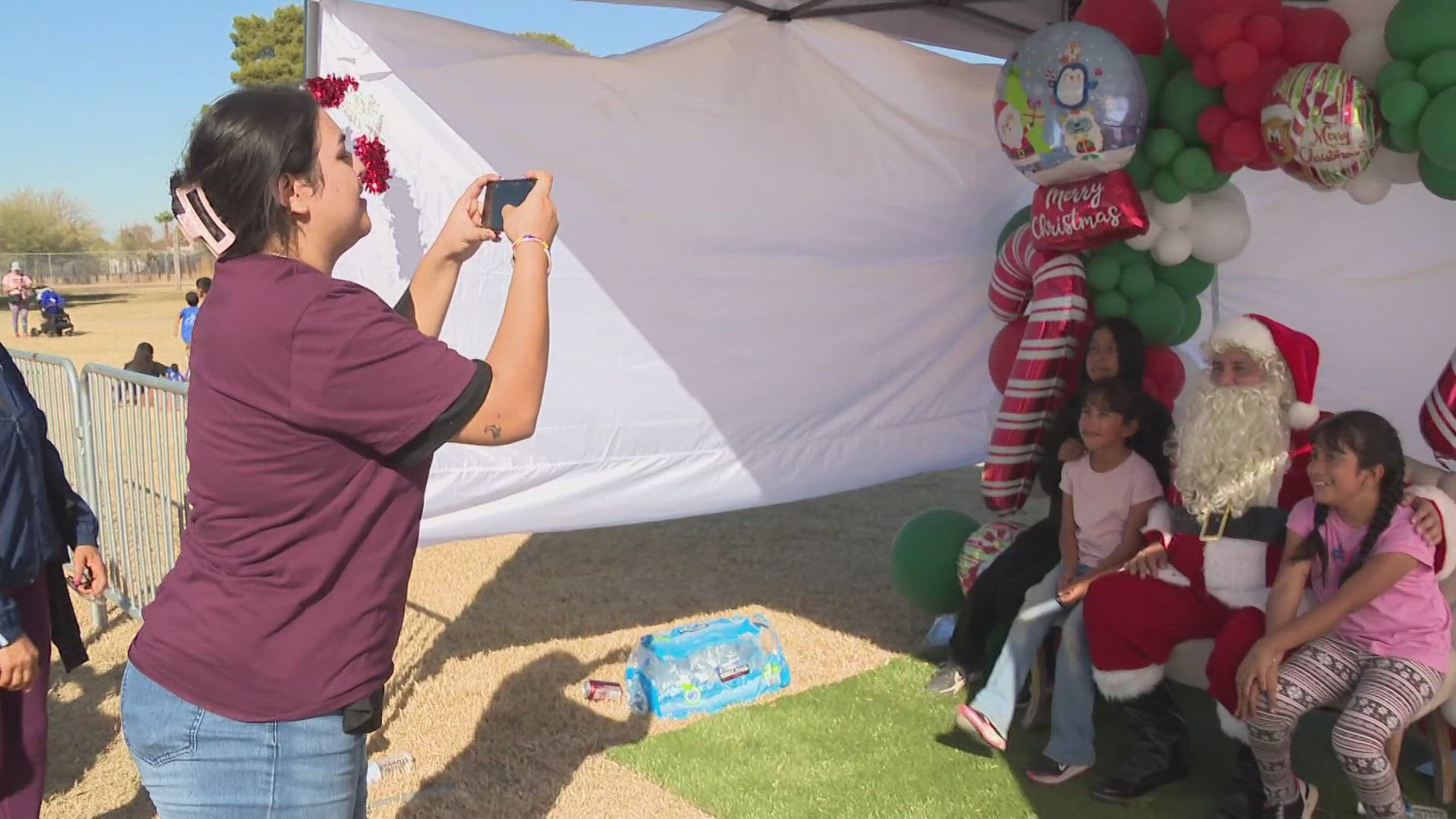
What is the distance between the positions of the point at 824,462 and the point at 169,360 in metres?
14.1

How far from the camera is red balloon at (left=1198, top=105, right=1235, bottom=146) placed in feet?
13.5

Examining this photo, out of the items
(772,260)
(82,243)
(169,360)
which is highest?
(772,260)

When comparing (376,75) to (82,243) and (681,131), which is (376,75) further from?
(82,243)

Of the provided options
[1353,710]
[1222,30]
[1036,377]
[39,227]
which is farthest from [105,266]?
[1353,710]

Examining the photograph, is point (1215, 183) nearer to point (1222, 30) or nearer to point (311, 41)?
point (1222, 30)

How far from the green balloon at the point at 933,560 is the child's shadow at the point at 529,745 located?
1328 mm

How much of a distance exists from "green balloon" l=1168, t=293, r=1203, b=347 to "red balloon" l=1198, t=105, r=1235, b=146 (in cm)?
85

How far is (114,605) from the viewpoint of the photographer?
5418 millimetres

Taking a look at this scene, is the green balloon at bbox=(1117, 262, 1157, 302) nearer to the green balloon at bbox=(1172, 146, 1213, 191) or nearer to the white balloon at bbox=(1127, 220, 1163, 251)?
the white balloon at bbox=(1127, 220, 1163, 251)

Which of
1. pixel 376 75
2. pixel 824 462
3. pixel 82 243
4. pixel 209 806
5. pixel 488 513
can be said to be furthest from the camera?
pixel 82 243

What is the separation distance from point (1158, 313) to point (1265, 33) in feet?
3.91

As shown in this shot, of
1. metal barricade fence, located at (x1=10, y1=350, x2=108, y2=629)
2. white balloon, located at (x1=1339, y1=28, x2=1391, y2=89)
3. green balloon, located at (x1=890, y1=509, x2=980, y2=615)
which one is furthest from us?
metal barricade fence, located at (x1=10, y1=350, x2=108, y2=629)

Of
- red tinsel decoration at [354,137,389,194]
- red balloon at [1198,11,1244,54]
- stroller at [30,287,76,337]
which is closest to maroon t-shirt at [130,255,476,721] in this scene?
red tinsel decoration at [354,137,389,194]

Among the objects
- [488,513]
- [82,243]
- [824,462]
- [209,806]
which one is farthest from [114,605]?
[82,243]
